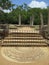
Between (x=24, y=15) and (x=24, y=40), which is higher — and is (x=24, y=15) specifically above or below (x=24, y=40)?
above

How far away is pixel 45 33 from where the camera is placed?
8742mm

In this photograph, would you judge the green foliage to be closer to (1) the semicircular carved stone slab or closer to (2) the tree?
(2) the tree

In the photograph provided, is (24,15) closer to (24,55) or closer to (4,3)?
(4,3)

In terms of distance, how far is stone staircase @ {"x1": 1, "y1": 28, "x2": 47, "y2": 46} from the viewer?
287 inches

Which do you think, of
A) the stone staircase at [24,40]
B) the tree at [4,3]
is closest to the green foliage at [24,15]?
the tree at [4,3]

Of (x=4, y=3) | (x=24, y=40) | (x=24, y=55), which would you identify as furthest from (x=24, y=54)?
(x=4, y=3)

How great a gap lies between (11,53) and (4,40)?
62.7 inches

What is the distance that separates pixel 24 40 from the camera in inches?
303

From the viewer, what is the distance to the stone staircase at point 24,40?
7.30 m

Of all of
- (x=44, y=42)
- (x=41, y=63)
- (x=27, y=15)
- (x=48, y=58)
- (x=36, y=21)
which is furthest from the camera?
(x=27, y=15)

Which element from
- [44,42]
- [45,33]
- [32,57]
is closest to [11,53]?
[32,57]

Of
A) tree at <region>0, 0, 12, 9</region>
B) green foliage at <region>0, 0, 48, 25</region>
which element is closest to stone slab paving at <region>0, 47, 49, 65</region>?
Answer: tree at <region>0, 0, 12, 9</region>

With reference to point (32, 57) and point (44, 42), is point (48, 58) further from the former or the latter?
point (44, 42)

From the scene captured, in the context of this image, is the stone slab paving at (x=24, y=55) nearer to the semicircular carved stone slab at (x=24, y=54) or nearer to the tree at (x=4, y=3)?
the semicircular carved stone slab at (x=24, y=54)
